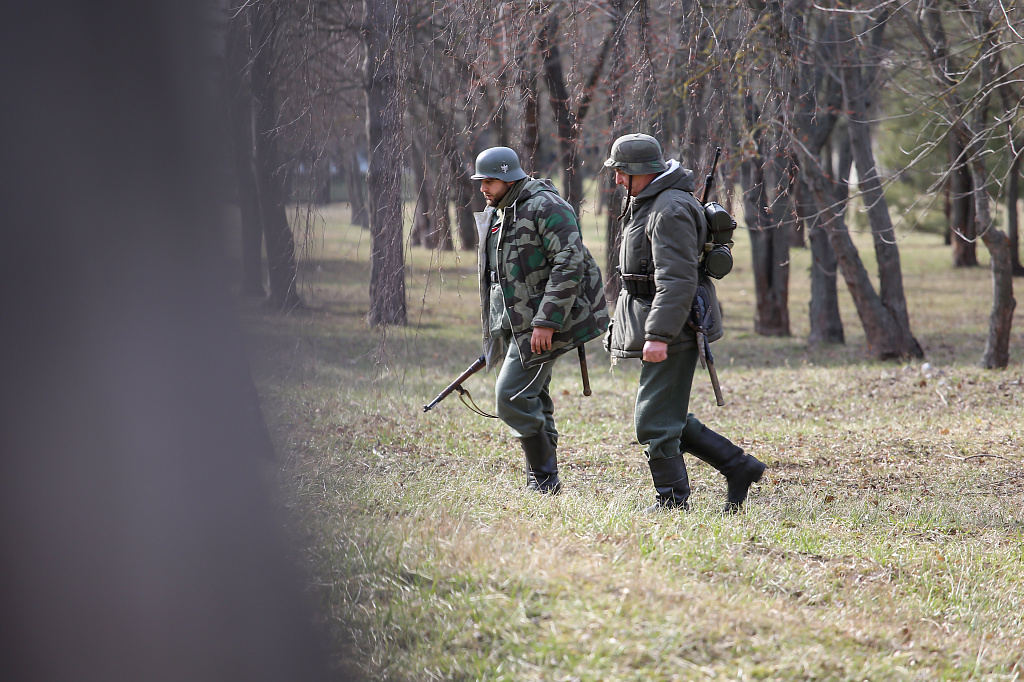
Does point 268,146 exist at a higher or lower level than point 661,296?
higher

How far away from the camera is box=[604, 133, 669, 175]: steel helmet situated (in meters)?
4.87

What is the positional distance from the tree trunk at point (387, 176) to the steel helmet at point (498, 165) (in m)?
0.46

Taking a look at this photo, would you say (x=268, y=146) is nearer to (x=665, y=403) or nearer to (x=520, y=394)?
(x=520, y=394)

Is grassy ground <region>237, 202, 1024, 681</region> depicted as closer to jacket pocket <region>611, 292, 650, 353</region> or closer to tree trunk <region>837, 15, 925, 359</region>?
jacket pocket <region>611, 292, 650, 353</region>

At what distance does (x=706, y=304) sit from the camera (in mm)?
4934

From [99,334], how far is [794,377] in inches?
327

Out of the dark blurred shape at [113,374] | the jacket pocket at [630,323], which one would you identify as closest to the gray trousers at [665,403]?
the jacket pocket at [630,323]

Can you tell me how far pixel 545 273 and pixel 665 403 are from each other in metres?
1.00

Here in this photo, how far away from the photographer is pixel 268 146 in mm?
4719

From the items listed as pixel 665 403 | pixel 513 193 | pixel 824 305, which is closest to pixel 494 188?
pixel 513 193

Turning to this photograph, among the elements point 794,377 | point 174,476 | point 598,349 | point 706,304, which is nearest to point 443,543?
point 174,476

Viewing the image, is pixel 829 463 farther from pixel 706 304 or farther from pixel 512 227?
pixel 512 227

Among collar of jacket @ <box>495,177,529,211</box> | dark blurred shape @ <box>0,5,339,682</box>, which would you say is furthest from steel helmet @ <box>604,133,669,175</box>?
dark blurred shape @ <box>0,5,339,682</box>

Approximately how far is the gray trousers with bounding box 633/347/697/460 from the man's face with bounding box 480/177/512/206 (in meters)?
1.28
